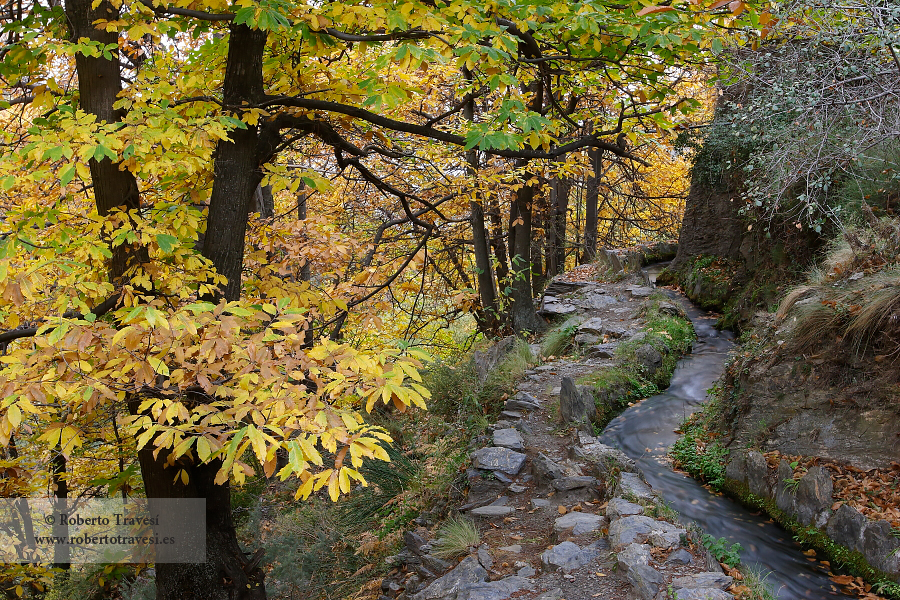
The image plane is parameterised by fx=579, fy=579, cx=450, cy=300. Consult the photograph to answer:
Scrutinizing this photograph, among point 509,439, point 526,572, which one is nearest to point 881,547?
point 526,572

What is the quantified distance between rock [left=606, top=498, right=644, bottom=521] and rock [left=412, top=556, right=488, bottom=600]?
116cm

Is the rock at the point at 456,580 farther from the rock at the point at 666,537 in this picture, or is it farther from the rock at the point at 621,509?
the rock at the point at 666,537

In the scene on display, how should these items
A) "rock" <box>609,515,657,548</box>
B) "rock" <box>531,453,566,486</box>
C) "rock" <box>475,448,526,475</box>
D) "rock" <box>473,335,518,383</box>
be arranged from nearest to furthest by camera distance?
"rock" <box>609,515,657,548</box>
"rock" <box>531,453,566,486</box>
"rock" <box>475,448,526,475</box>
"rock" <box>473,335,518,383</box>

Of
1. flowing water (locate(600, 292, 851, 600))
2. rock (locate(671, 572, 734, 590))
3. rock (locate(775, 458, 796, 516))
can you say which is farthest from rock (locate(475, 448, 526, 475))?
rock (locate(775, 458, 796, 516))

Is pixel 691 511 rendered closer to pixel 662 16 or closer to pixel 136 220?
pixel 662 16

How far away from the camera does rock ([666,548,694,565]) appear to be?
405 cm

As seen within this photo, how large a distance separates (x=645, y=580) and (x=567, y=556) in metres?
0.69

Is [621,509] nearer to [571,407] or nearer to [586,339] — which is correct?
[571,407]

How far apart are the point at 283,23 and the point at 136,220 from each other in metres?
1.69

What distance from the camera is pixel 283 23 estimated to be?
11.6 ft

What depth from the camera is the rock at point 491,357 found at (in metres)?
8.77

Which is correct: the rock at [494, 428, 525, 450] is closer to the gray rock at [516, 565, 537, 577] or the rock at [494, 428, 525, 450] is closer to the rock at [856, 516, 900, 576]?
the gray rock at [516, 565, 537, 577]

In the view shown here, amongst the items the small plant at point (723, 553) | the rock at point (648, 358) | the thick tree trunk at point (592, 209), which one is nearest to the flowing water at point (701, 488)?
the rock at point (648, 358)

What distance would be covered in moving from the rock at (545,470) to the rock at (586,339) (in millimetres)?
4380
